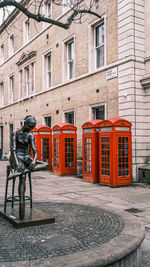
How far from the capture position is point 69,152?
13.4 meters

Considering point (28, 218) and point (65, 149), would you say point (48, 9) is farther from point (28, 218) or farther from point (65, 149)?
point (28, 218)

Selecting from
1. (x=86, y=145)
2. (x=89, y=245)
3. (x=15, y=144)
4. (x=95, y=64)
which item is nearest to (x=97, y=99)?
(x=95, y=64)

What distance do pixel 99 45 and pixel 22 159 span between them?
34.5 ft

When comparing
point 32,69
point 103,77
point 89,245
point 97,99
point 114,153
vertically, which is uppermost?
point 32,69

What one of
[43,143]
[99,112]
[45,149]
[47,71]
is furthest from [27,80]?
[99,112]

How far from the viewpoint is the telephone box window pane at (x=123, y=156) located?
10.0 meters

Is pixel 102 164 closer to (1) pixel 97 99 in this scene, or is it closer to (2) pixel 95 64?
(1) pixel 97 99

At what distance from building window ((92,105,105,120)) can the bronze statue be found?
8819mm

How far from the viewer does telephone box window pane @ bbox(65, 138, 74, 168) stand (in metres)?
13.3

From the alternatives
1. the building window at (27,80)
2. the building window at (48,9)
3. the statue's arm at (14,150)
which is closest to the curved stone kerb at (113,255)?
the statue's arm at (14,150)

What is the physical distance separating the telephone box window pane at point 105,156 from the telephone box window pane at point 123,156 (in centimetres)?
41

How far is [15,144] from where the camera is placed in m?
4.82

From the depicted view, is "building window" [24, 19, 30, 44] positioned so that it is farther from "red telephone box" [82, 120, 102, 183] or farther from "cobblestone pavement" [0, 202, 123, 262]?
"cobblestone pavement" [0, 202, 123, 262]

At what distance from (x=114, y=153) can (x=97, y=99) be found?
4.46 m
